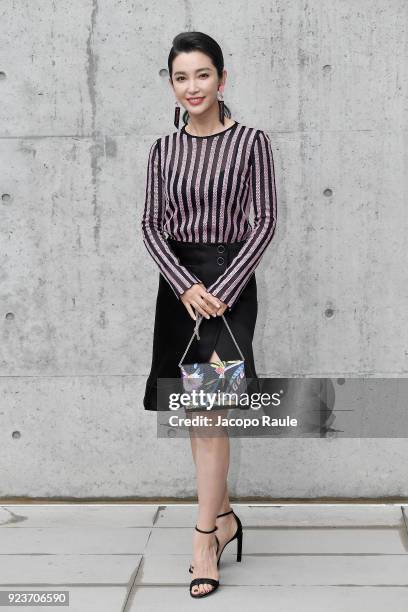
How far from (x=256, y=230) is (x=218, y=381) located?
1.76ft

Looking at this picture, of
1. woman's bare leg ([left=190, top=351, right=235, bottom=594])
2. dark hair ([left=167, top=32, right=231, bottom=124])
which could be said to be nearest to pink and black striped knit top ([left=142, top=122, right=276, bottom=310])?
dark hair ([left=167, top=32, right=231, bottom=124])

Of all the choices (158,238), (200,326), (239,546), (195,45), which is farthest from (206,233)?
(239,546)

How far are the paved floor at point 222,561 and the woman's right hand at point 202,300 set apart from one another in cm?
94

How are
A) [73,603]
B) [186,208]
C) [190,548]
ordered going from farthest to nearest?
[190,548], [186,208], [73,603]

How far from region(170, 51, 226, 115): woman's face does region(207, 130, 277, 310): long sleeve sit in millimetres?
230

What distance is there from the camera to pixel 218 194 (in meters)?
3.16

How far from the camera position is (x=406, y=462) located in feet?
13.8

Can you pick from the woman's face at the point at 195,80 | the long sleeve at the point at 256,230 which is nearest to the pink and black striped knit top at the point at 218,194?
the long sleeve at the point at 256,230

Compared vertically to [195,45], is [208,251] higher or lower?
lower

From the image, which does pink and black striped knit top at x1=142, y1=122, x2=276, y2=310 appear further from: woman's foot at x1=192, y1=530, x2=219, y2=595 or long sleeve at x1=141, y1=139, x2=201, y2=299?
woman's foot at x1=192, y1=530, x2=219, y2=595

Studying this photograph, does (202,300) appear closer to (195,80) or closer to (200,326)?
(200,326)

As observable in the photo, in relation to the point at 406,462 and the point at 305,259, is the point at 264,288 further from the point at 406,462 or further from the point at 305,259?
the point at 406,462

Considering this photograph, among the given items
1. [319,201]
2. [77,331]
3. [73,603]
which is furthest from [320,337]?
[73,603]

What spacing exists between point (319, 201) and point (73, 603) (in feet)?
6.74
